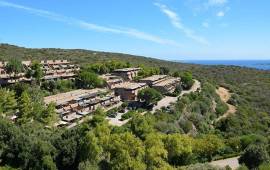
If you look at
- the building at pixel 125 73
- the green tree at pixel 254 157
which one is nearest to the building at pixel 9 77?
the building at pixel 125 73

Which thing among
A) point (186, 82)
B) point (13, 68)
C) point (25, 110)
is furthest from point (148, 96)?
point (25, 110)

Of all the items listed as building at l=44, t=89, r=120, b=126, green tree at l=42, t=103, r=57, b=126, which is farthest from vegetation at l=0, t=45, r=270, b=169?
building at l=44, t=89, r=120, b=126

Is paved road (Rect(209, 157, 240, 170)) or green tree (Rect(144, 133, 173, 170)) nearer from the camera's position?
green tree (Rect(144, 133, 173, 170))

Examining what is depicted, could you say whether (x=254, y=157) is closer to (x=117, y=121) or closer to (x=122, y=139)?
(x=122, y=139)

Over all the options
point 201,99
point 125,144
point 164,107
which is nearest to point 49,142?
point 125,144

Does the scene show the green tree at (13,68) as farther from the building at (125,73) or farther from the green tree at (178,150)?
the green tree at (178,150)

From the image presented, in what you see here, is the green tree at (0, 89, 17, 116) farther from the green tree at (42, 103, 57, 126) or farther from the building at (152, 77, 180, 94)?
the building at (152, 77, 180, 94)

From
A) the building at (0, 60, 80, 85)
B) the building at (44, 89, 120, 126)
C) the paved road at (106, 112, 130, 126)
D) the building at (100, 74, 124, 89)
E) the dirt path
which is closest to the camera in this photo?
the paved road at (106, 112, 130, 126)

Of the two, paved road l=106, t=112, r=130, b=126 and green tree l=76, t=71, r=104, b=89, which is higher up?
green tree l=76, t=71, r=104, b=89
